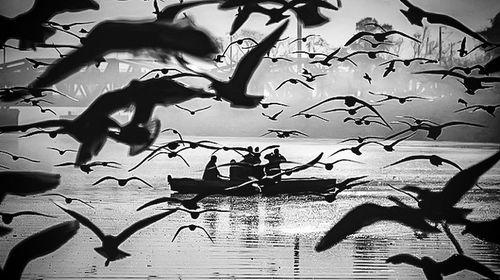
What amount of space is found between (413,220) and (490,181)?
28.6 meters

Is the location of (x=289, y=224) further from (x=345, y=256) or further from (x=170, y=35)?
(x=170, y=35)

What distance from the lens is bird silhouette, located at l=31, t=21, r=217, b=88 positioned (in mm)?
274

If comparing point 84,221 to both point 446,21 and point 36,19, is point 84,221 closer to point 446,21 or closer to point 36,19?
point 36,19

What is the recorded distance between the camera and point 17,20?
384 millimetres

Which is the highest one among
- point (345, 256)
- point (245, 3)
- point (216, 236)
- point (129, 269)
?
point (216, 236)

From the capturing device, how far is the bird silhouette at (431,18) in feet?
1.42

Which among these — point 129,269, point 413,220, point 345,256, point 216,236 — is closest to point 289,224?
point 216,236

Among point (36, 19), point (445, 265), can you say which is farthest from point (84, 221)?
point (445, 265)

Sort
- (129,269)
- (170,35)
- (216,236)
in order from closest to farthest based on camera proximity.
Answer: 1. (170,35)
2. (129,269)
3. (216,236)

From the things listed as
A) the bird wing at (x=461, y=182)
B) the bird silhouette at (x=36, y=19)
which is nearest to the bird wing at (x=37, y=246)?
the bird silhouette at (x=36, y=19)

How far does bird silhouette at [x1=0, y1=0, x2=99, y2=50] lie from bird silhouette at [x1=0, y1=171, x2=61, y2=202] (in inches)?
3.1

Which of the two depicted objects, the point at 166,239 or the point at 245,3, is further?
the point at 166,239

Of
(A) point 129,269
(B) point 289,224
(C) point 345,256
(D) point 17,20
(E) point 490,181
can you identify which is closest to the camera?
(D) point 17,20

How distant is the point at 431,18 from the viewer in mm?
439
